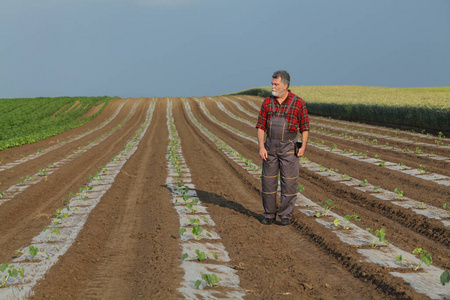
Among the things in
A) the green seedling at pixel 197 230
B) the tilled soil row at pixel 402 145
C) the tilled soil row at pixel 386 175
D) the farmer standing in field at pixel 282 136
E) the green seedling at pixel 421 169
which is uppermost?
the farmer standing in field at pixel 282 136

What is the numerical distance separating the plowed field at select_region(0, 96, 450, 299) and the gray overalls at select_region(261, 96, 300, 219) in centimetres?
38

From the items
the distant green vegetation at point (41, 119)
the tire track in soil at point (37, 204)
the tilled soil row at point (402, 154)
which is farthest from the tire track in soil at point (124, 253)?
the distant green vegetation at point (41, 119)

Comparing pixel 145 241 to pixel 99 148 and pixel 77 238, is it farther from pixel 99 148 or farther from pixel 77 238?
pixel 99 148

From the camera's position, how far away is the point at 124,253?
5492 mm

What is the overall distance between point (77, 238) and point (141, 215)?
4.91ft

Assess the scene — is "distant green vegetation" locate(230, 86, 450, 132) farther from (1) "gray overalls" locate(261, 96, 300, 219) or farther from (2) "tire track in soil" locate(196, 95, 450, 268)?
(1) "gray overalls" locate(261, 96, 300, 219)

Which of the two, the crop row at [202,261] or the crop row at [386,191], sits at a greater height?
the crop row at [386,191]

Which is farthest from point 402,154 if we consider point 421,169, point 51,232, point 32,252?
point 32,252

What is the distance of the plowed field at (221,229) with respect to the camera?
432 cm

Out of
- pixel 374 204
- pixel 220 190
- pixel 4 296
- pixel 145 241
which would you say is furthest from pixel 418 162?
pixel 4 296

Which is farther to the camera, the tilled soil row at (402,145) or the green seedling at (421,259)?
the tilled soil row at (402,145)

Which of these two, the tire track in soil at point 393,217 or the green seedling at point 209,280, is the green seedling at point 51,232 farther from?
the tire track in soil at point 393,217

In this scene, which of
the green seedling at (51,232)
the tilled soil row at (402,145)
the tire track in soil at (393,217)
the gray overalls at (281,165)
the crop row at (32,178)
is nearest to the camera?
the tire track in soil at (393,217)

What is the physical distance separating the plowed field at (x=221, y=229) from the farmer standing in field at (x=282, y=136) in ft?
2.01
